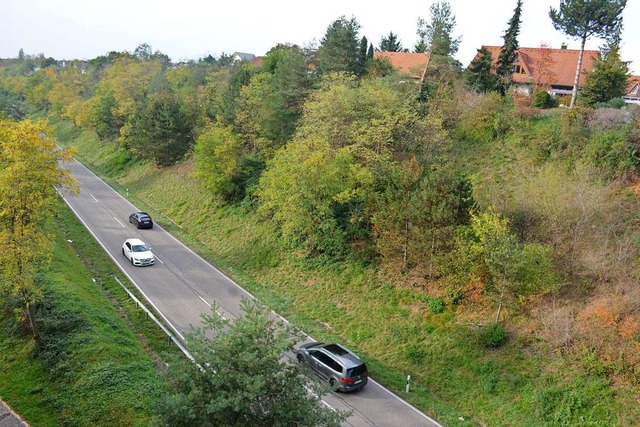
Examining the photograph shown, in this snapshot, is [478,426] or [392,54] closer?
[478,426]

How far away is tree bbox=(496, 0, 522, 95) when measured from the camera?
3638 centimetres

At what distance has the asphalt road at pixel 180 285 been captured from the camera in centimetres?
1605

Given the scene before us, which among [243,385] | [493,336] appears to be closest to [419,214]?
[493,336]

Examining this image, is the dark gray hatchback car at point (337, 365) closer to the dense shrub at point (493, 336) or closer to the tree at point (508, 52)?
the dense shrub at point (493, 336)

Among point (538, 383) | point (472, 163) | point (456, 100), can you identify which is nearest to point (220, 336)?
point (538, 383)

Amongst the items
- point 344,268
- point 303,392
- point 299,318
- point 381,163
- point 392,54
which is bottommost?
point 299,318

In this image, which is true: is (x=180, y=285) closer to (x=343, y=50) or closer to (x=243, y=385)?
(x=243, y=385)

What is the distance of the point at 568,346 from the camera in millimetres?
16312

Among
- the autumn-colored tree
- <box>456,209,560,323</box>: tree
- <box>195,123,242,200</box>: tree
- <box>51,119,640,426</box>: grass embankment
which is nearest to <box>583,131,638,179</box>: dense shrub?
<box>456,209,560,323</box>: tree

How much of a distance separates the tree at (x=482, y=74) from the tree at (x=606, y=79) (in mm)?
7826

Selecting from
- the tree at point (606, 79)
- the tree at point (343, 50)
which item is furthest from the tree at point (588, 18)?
the tree at point (343, 50)

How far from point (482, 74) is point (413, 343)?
25253 mm

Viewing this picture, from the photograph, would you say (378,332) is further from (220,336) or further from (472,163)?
(472,163)

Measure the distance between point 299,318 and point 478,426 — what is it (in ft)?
32.8
